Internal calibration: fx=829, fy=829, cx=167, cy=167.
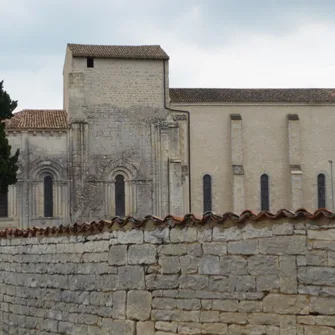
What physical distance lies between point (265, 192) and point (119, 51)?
39.5 ft

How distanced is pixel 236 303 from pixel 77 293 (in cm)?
358

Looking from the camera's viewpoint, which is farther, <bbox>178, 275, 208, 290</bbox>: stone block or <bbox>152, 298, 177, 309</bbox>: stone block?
<bbox>152, 298, 177, 309</bbox>: stone block

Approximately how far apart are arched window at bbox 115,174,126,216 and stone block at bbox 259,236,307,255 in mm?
36736

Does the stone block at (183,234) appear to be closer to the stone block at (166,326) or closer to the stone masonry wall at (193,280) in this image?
the stone masonry wall at (193,280)

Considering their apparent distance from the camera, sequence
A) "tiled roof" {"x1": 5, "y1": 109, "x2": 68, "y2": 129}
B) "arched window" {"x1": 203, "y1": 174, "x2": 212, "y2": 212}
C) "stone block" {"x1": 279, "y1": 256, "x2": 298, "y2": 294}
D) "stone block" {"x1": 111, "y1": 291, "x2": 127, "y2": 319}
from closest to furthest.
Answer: "stone block" {"x1": 279, "y1": 256, "x2": 298, "y2": 294}
"stone block" {"x1": 111, "y1": 291, "x2": 127, "y2": 319}
"tiled roof" {"x1": 5, "y1": 109, "x2": 68, "y2": 129}
"arched window" {"x1": 203, "y1": 174, "x2": 212, "y2": 212}

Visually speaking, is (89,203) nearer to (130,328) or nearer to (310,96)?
(310,96)

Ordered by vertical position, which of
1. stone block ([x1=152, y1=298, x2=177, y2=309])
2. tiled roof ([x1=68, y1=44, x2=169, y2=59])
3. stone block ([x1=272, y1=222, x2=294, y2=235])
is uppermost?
tiled roof ([x1=68, y1=44, x2=169, y2=59])

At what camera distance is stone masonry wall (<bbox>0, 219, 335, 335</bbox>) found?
375 inches

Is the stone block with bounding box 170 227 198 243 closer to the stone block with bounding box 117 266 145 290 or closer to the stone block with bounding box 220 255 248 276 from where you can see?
the stone block with bounding box 220 255 248 276

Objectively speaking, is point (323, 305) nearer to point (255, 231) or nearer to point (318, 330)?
point (318, 330)

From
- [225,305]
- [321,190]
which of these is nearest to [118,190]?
[321,190]

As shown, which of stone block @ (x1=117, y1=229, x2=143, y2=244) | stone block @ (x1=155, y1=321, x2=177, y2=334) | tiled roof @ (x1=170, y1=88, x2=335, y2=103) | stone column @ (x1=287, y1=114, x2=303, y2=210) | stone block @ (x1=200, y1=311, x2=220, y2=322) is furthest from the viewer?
tiled roof @ (x1=170, y1=88, x2=335, y2=103)

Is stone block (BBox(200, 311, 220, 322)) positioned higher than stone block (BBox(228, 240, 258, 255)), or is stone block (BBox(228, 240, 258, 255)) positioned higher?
stone block (BBox(228, 240, 258, 255))

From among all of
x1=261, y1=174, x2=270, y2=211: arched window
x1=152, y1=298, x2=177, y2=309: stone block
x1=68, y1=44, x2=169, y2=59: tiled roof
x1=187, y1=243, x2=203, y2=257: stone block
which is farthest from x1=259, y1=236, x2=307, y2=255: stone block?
x1=261, y1=174, x2=270, y2=211: arched window
